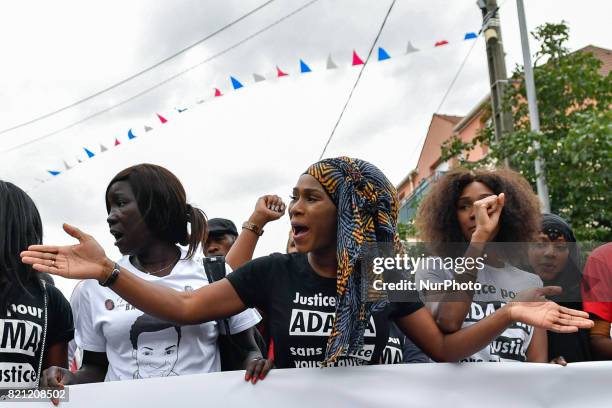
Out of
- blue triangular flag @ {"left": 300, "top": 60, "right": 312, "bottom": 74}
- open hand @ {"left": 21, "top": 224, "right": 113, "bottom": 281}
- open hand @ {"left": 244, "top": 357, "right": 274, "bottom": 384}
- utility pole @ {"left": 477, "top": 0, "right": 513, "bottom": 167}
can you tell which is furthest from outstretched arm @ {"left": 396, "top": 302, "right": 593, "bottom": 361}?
utility pole @ {"left": 477, "top": 0, "right": 513, "bottom": 167}

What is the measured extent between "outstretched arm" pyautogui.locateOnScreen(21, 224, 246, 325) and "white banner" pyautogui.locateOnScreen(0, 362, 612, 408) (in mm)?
195

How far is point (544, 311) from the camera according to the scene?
86.5 inches

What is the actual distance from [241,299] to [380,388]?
20.1 inches

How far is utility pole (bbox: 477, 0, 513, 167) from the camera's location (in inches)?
365

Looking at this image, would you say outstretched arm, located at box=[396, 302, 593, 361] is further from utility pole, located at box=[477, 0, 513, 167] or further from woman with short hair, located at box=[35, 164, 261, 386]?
utility pole, located at box=[477, 0, 513, 167]

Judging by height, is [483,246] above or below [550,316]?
above

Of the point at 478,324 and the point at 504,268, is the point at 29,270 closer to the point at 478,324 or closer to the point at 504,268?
the point at 478,324

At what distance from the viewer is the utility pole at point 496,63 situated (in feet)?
30.5

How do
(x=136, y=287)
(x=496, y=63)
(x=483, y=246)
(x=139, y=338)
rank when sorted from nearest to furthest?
(x=136, y=287) → (x=139, y=338) → (x=483, y=246) → (x=496, y=63)

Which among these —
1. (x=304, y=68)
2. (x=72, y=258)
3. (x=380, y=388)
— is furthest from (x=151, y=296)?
(x=304, y=68)

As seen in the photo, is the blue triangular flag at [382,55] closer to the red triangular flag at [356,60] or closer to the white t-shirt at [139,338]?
the red triangular flag at [356,60]

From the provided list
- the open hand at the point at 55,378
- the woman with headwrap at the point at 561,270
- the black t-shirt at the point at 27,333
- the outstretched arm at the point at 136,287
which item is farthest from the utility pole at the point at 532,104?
the open hand at the point at 55,378

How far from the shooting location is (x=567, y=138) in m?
7.63

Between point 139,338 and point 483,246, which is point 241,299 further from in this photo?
point 483,246
